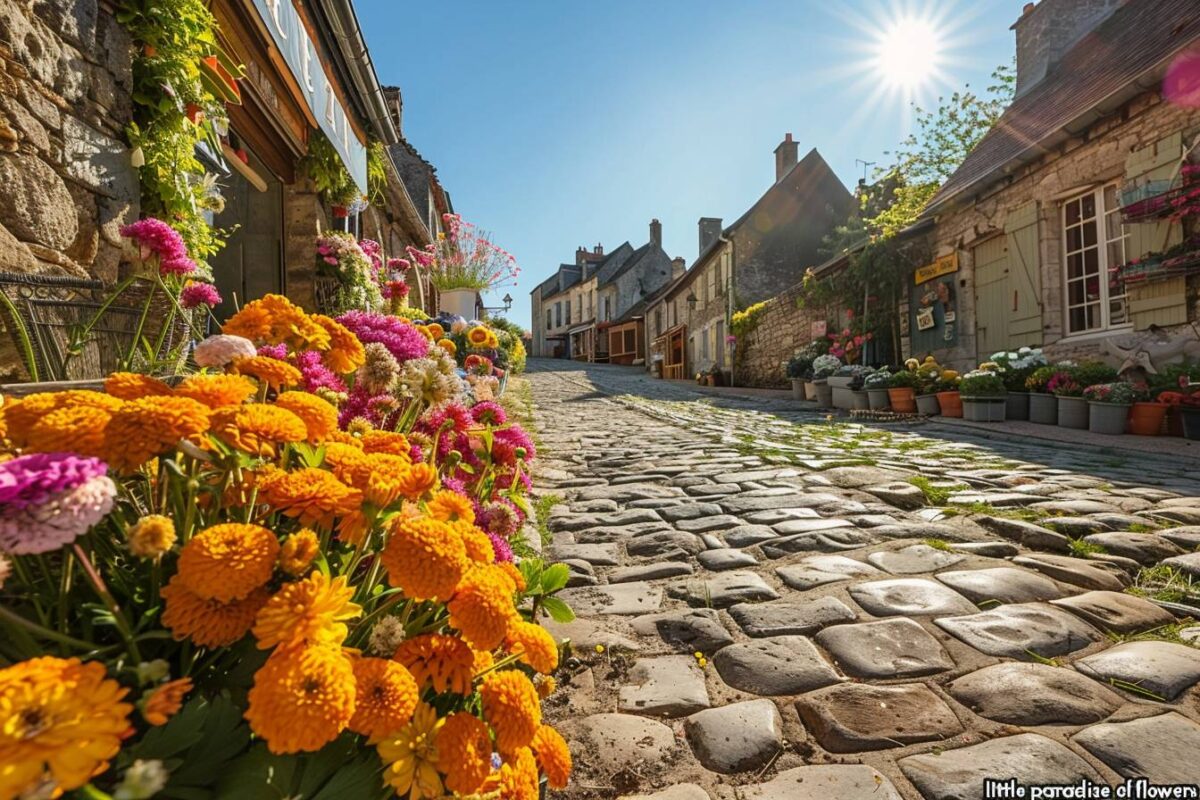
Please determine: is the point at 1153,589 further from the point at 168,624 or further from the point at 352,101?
the point at 352,101

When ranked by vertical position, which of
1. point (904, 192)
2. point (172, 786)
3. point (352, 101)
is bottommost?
point (172, 786)

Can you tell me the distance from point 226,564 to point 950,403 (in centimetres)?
915

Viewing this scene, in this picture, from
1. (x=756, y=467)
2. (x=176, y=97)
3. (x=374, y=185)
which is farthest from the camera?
(x=374, y=185)

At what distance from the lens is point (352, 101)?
6016mm

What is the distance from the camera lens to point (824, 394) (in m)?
10.6

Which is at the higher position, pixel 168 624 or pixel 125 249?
pixel 125 249

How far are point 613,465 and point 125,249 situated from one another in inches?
135

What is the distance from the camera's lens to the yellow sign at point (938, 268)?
31.7 ft

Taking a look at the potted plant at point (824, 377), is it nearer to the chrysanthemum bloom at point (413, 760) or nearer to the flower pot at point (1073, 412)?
the flower pot at point (1073, 412)

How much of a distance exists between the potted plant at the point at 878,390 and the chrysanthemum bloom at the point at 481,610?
9199 mm

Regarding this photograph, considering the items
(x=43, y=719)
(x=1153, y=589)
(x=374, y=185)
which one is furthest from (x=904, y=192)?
(x=43, y=719)

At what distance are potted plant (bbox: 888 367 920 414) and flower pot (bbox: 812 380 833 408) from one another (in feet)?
5.48

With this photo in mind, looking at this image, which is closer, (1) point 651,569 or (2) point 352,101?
(1) point 651,569

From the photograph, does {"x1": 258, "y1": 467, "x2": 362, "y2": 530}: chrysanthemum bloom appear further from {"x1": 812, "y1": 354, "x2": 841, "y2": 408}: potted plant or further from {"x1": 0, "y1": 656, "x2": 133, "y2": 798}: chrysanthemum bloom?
{"x1": 812, "y1": 354, "x2": 841, "y2": 408}: potted plant
